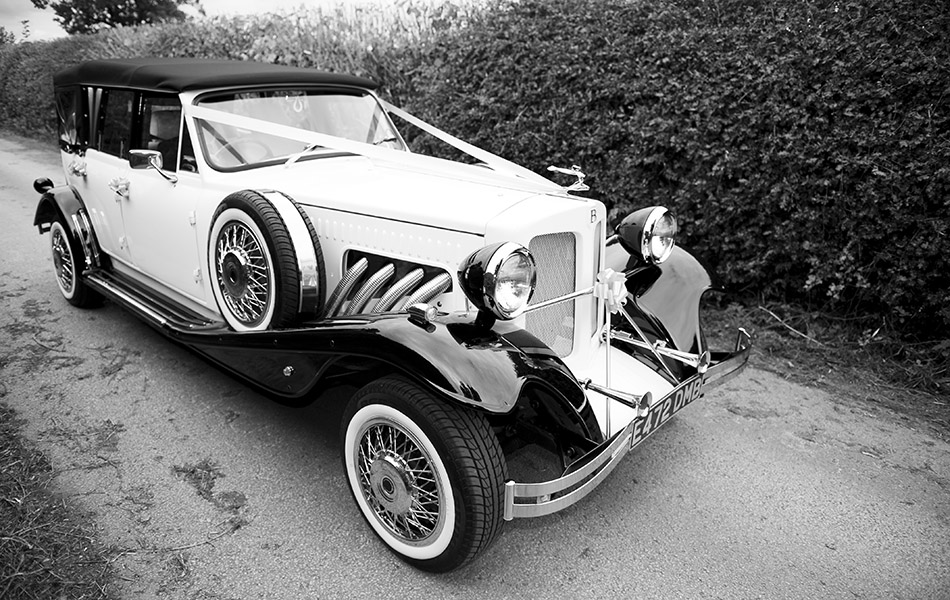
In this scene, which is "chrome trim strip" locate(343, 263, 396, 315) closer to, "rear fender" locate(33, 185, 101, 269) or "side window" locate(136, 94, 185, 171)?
"side window" locate(136, 94, 185, 171)

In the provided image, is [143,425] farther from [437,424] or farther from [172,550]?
[437,424]

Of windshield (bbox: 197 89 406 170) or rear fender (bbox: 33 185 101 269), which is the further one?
rear fender (bbox: 33 185 101 269)

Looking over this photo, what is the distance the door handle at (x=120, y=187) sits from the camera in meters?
4.11

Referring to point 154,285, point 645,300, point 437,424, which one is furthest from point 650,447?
point 154,285

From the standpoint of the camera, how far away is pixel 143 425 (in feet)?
11.1

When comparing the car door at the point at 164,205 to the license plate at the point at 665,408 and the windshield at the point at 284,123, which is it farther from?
the license plate at the point at 665,408

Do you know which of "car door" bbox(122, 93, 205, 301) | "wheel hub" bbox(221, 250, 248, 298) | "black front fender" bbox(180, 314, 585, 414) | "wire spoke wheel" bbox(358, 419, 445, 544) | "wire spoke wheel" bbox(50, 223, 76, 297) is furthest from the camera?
"wire spoke wheel" bbox(50, 223, 76, 297)

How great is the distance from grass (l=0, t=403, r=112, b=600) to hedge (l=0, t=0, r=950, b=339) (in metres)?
4.10

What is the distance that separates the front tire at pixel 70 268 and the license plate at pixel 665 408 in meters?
4.18

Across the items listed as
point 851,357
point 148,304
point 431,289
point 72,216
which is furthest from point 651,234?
point 72,216

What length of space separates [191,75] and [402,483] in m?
2.72

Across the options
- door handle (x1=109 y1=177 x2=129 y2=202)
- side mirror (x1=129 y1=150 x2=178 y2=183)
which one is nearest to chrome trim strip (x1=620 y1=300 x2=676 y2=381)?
side mirror (x1=129 y1=150 x2=178 y2=183)

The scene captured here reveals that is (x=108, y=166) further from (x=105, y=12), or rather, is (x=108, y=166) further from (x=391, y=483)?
(x=105, y=12)

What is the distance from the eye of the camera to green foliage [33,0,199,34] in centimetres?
2248
